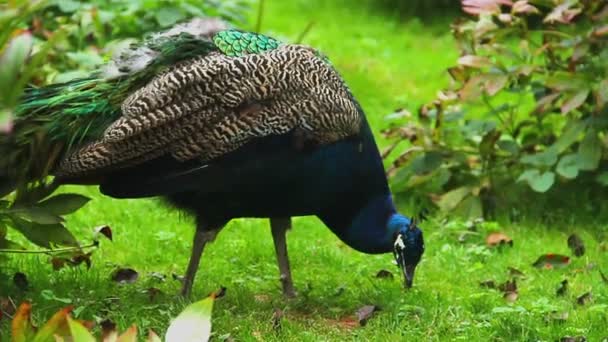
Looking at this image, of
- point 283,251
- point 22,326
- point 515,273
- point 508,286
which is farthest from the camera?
point 515,273

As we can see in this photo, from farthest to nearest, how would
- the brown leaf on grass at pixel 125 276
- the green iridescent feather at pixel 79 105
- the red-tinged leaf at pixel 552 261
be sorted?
the red-tinged leaf at pixel 552 261 < the brown leaf on grass at pixel 125 276 < the green iridescent feather at pixel 79 105

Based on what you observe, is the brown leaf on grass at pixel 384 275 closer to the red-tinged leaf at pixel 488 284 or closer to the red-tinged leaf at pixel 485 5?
the red-tinged leaf at pixel 488 284

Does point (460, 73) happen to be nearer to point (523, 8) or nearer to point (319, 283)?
point (523, 8)

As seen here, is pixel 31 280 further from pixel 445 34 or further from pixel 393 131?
pixel 445 34

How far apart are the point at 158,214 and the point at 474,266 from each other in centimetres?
167

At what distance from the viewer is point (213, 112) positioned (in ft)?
15.5

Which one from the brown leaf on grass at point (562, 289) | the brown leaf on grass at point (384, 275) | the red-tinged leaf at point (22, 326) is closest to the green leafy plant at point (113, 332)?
the red-tinged leaf at point (22, 326)

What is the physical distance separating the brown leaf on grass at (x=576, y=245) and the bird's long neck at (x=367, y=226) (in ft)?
4.44

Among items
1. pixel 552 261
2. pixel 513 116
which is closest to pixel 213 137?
pixel 552 261

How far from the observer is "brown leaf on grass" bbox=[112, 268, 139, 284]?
5.12 meters

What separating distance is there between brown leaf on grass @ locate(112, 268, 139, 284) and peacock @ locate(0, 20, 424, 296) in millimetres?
284

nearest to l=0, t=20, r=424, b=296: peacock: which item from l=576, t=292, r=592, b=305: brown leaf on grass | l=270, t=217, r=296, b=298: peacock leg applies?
l=270, t=217, r=296, b=298: peacock leg

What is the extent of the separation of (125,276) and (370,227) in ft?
3.51

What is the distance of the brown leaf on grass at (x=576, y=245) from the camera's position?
5.97 m
